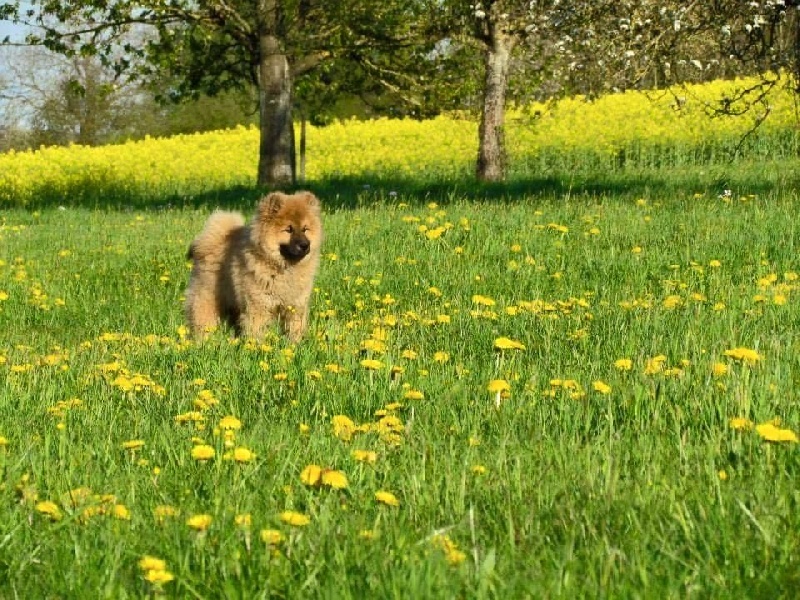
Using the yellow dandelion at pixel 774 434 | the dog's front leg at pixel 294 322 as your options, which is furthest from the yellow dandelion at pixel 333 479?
the dog's front leg at pixel 294 322

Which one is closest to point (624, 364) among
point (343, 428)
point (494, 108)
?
point (343, 428)

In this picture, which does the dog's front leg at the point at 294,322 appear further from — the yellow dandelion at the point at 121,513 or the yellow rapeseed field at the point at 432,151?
the yellow rapeseed field at the point at 432,151

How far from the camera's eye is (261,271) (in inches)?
298

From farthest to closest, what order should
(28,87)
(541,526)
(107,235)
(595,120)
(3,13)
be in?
(28,87) → (595,120) → (3,13) → (107,235) → (541,526)

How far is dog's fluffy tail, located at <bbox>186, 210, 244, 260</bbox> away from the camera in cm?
801

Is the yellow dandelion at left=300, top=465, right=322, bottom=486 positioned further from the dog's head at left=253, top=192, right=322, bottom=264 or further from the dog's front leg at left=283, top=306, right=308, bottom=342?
the dog's head at left=253, top=192, right=322, bottom=264

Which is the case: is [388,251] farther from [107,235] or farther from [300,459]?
[300,459]

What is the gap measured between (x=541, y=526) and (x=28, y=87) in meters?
52.4

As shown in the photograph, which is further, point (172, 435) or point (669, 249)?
point (669, 249)

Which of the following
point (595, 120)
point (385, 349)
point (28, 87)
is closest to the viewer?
point (385, 349)

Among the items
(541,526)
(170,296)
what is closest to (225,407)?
(541,526)

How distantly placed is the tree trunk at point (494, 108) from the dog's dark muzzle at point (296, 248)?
1100 cm

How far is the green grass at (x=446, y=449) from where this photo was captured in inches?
97.2

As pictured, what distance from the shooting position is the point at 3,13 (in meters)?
19.7
